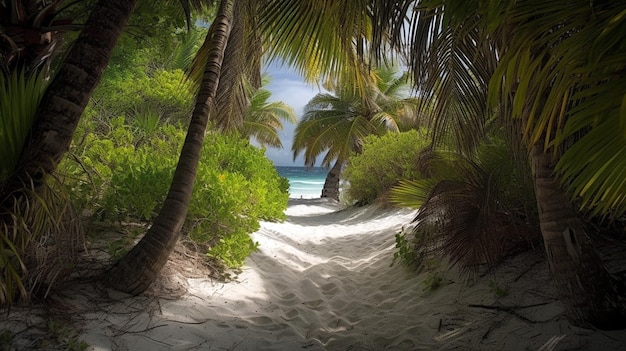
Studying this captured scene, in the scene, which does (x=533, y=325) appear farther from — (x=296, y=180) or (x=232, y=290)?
(x=296, y=180)

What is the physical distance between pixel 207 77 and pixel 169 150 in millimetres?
3652

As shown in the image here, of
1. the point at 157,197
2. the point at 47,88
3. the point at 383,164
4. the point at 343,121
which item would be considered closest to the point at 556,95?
the point at 47,88

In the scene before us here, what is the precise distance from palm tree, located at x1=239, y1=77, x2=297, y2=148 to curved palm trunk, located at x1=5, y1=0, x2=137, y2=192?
1779 cm

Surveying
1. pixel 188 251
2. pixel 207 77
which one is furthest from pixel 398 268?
pixel 207 77

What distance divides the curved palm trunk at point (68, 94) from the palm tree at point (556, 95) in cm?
211

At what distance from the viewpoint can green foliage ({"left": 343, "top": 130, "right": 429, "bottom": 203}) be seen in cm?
1176

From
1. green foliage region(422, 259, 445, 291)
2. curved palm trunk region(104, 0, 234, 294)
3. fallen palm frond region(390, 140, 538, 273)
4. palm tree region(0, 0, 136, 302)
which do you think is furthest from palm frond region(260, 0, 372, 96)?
green foliage region(422, 259, 445, 291)

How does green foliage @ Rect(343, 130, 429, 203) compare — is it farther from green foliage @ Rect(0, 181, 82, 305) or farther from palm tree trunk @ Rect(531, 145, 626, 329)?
green foliage @ Rect(0, 181, 82, 305)

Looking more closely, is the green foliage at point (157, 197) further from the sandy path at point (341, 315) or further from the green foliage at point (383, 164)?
the green foliage at point (383, 164)

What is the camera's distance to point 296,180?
204 feet

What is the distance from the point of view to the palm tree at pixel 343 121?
17.9 meters

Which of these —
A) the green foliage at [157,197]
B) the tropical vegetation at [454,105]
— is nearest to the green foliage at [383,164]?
the green foliage at [157,197]

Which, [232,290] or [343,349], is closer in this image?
[343,349]

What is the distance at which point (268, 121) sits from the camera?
74.9 ft
